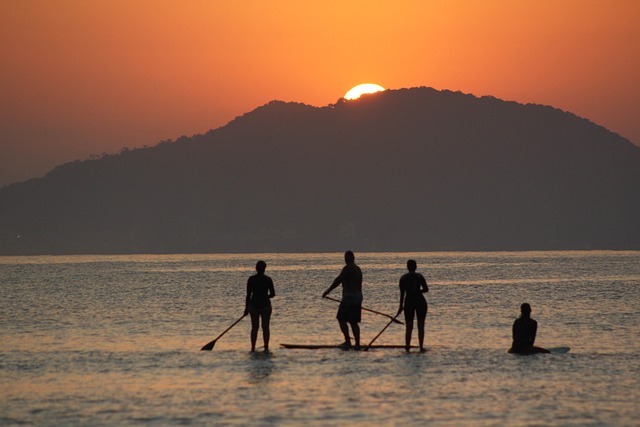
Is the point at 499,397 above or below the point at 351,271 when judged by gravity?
below

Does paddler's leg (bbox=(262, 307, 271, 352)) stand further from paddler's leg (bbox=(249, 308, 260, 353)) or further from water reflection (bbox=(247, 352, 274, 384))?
water reflection (bbox=(247, 352, 274, 384))

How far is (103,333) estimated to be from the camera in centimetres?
3014

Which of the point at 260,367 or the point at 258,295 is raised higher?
the point at 258,295

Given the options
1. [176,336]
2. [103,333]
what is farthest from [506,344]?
[103,333]

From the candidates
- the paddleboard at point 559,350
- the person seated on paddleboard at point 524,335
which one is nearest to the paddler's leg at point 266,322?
the person seated on paddleboard at point 524,335

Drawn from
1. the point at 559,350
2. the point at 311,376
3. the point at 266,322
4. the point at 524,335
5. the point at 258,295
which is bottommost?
the point at 311,376

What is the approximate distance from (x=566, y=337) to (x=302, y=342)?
253 inches

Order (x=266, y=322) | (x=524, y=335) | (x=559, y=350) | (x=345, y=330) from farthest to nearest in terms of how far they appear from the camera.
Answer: (x=345, y=330)
(x=266, y=322)
(x=559, y=350)
(x=524, y=335)

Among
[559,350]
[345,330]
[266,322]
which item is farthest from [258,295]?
[559,350]

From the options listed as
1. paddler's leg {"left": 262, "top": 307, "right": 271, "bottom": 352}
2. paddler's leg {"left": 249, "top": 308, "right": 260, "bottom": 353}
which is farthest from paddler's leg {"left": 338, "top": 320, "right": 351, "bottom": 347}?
paddler's leg {"left": 249, "top": 308, "right": 260, "bottom": 353}

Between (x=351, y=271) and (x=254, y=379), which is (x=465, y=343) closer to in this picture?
(x=351, y=271)

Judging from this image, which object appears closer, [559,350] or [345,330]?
[559,350]

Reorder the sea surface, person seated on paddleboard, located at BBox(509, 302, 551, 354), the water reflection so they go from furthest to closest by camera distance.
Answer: person seated on paddleboard, located at BBox(509, 302, 551, 354)
the water reflection
the sea surface

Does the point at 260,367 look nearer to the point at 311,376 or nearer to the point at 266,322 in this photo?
the point at 311,376
